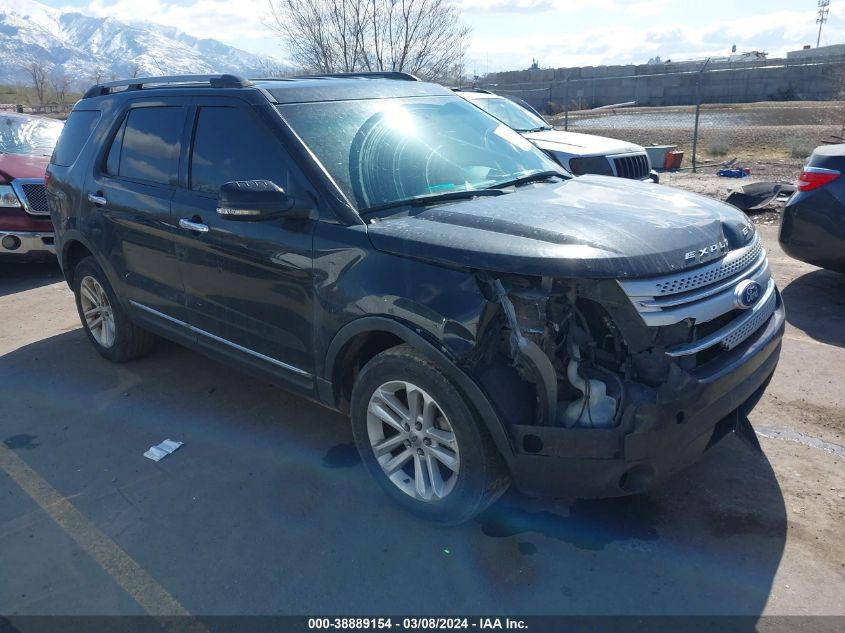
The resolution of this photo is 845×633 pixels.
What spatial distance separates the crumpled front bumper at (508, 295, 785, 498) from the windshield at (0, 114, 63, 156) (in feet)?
28.8

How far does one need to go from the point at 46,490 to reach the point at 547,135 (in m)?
7.92

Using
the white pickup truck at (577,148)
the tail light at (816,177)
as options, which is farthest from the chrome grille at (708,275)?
the white pickup truck at (577,148)

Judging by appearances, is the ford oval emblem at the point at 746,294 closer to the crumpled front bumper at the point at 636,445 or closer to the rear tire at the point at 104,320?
the crumpled front bumper at the point at 636,445

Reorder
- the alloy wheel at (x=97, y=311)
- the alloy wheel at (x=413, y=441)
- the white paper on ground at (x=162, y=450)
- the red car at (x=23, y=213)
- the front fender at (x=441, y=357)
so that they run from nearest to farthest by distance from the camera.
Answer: the front fender at (x=441, y=357) < the alloy wheel at (x=413, y=441) < the white paper on ground at (x=162, y=450) < the alloy wheel at (x=97, y=311) < the red car at (x=23, y=213)

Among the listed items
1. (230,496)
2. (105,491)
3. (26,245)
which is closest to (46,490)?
(105,491)

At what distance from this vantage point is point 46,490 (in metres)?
3.77

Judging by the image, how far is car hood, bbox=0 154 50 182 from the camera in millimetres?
8021

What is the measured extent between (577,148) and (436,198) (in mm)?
6060

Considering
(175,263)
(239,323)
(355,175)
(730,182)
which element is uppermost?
(355,175)

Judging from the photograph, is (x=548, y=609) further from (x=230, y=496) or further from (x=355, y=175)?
(x=355, y=175)

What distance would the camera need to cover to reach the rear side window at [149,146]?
425cm

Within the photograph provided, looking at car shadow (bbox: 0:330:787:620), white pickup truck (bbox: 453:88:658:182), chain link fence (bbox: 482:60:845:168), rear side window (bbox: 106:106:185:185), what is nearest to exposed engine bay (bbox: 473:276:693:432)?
car shadow (bbox: 0:330:787:620)

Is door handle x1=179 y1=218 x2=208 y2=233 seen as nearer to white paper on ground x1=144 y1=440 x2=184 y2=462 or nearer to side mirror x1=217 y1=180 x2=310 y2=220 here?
side mirror x1=217 y1=180 x2=310 y2=220

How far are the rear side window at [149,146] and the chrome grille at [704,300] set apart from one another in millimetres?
2883
